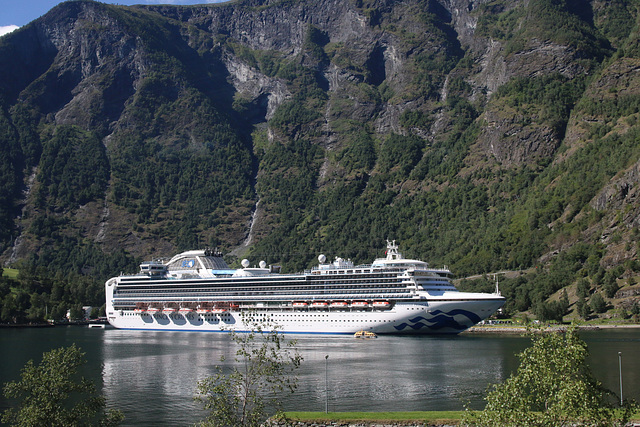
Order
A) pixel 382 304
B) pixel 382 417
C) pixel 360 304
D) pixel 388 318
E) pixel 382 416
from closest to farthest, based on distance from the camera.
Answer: pixel 382 417, pixel 382 416, pixel 388 318, pixel 382 304, pixel 360 304

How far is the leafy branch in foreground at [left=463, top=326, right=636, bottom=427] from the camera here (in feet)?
107

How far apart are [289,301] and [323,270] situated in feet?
33.9

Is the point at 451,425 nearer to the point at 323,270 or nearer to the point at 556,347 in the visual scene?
the point at 556,347

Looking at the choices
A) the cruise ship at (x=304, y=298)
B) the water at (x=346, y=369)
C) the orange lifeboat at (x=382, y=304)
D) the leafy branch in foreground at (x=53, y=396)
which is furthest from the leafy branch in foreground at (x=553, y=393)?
the orange lifeboat at (x=382, y=304)

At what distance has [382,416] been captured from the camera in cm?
5362

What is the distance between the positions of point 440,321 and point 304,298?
105 feet

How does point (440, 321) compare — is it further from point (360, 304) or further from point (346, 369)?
point (346, 369)

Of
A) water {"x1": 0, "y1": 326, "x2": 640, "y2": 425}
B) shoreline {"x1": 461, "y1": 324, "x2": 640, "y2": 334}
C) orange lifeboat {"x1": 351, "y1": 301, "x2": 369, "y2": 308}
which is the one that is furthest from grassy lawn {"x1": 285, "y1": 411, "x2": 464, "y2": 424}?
shoreline {"x1": 461, "y1": 324, "x2": 640, "y2": 334}

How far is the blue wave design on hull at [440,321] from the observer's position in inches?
5182

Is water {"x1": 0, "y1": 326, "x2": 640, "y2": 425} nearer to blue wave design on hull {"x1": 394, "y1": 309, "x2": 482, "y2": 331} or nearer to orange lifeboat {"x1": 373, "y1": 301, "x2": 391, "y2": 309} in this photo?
blue wave design on hull {"x1": 394, "y1": 309, "x2": 482, "y2": 331}

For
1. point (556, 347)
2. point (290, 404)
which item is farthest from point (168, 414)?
point (556, 347)

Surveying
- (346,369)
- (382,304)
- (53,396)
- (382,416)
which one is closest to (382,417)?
(382,416)

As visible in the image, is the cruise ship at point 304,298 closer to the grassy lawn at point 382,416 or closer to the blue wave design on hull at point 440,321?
the blue wave design on hull at point 440,321

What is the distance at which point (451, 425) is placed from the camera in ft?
167
